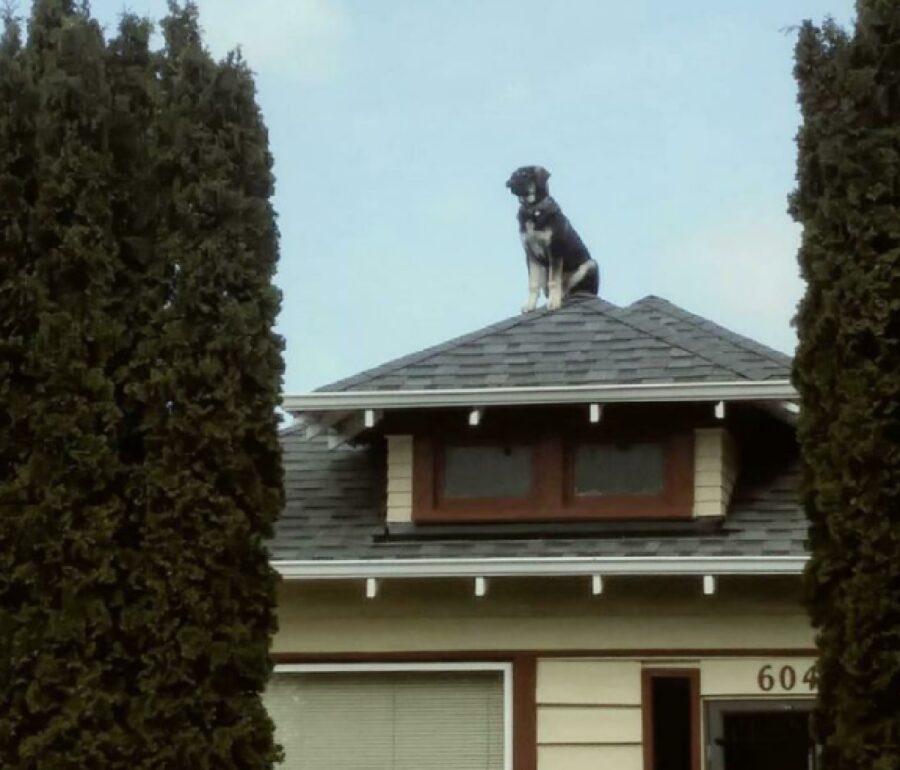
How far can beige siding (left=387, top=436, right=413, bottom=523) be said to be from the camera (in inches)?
484

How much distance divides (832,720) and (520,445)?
452cm

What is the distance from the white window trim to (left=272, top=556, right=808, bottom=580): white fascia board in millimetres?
700

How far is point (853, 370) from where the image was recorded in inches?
321

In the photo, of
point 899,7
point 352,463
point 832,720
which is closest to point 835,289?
point 899,7

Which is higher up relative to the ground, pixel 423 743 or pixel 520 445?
pixel 520 445

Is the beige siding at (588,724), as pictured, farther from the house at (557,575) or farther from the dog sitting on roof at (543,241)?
the dog sitting on roof at (543,241)

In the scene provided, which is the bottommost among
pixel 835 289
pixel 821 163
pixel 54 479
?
pixel 54 479

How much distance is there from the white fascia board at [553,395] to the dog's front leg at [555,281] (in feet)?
6.62

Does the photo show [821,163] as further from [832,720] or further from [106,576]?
[106,576]

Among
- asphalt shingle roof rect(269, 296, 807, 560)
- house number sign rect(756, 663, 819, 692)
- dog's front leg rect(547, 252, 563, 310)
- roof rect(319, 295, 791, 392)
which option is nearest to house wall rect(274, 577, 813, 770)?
house number sign rect(756, 663, 819, 692)

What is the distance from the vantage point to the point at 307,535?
12.3 metres

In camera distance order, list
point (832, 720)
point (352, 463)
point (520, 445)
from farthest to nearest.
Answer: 1. point (352, 463)
2. point (520, 445)
3. point (832, 720)

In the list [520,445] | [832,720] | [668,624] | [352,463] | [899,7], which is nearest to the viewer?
[832,720]

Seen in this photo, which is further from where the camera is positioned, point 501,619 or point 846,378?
point 501,619
